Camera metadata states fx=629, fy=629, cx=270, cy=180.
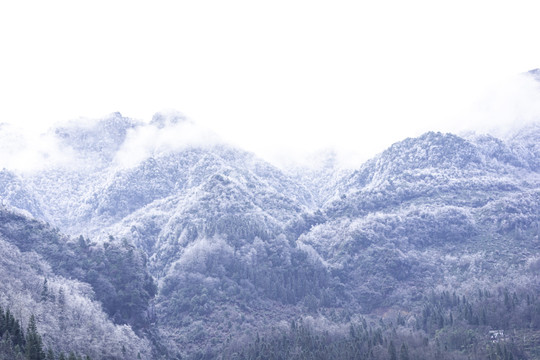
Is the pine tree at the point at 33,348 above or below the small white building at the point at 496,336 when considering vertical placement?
above

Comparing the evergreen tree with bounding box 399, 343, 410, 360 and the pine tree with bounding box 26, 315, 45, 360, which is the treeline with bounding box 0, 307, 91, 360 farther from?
the evergreen tree with bounding box 399, 343, 410, 360

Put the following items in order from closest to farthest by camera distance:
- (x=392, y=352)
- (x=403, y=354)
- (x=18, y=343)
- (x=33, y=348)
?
1. (x=33, y=348)
2. (x=18, y=343)
3. (x=403, y=354)
4. (x=392, y=352)

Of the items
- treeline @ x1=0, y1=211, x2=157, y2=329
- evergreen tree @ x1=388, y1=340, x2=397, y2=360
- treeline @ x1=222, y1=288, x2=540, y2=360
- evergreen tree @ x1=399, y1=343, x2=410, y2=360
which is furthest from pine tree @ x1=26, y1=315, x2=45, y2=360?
evergreen tree @ x1=399, y1=343, x2=410, y2=360

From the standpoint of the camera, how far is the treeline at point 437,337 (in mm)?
143875

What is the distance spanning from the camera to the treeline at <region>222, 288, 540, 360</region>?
472 feet

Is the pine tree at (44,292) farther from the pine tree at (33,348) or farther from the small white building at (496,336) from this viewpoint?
the small white building at (496,336)

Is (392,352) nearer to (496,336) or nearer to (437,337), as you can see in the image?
(437,337)

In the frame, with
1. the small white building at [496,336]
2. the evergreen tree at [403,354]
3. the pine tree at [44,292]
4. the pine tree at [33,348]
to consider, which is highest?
the pine tree at [44,292]

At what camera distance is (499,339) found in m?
149

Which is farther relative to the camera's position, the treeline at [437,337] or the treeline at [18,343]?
the treeline at [437,337]

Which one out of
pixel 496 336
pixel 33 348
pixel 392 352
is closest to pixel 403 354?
pixel 392 352

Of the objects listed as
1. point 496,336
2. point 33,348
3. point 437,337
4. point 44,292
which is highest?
point 44,292

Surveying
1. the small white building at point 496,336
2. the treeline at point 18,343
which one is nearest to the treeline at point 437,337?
the small white building at point 496,336

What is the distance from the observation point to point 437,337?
510ft
